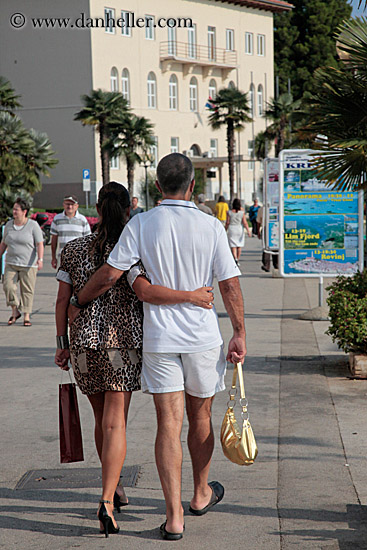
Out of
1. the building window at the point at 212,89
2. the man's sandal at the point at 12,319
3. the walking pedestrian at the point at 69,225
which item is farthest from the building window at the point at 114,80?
the man's sandal at the point at 12,319

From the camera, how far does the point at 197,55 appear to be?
65.6 meters

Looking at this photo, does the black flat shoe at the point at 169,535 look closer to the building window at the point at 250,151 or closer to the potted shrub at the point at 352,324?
the potted shrub at the point at 352,324

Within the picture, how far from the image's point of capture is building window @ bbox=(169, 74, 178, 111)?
63.6 meters

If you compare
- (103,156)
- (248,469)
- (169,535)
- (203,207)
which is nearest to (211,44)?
(103,156)

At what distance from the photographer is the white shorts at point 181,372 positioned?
422 cm

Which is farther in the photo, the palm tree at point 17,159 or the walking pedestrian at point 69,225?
the palm tree at point 17,159

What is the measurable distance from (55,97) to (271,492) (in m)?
56.1

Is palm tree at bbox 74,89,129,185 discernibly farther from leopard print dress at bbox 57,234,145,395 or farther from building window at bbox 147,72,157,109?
leopard print dress at bbox 57,234,145,395

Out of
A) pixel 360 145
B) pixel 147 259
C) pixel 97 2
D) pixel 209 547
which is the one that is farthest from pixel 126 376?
pixel 97 2

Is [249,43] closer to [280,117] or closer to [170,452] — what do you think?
[280,117]

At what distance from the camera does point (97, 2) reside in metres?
57.1

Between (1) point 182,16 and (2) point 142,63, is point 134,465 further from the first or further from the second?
(1) point 182,16

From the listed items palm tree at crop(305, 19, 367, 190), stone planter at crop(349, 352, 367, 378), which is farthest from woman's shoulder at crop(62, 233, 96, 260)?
palm tree at crop(305, 19, 367, 190)

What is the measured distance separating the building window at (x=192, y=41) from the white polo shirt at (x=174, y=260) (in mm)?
62544
